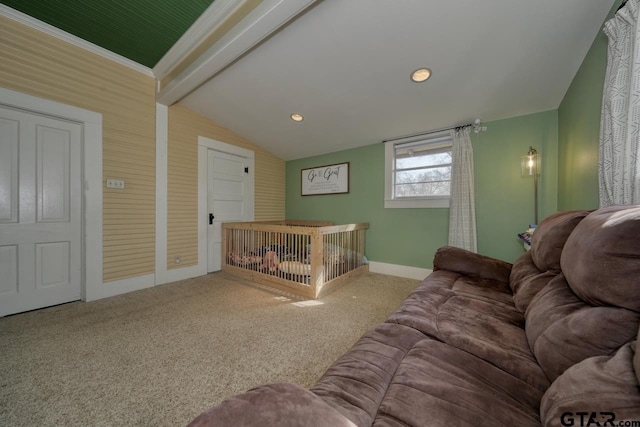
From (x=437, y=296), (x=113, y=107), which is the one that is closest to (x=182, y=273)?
(x=113, y=107)

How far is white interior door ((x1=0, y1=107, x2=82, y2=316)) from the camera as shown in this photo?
211 cm

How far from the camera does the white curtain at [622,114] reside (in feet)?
3.65

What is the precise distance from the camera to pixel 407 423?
0.59 meters

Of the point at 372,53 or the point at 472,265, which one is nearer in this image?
the point at 472,265

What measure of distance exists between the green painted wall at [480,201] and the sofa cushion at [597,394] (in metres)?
2.55

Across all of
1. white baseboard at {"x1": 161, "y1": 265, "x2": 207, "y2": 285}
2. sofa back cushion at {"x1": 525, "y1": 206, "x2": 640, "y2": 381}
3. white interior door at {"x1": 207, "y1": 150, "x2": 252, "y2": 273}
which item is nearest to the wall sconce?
sofa back cushion at {"x1": 525, "y1": 206, "x2": 640, "y2": 381}

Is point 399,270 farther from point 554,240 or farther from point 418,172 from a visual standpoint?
point 554,240

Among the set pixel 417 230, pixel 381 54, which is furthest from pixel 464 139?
pixel 381 54

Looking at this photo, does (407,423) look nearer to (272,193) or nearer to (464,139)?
(464,139)

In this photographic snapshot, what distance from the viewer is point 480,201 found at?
2830 millimetres

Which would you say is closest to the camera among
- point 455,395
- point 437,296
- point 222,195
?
point 455,395

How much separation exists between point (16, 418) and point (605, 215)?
272 centimetres

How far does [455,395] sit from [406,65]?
247 cm

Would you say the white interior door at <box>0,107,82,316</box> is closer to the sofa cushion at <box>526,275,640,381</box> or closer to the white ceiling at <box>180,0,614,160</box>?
the white ceiling at <box>180,0,614,160</box>
